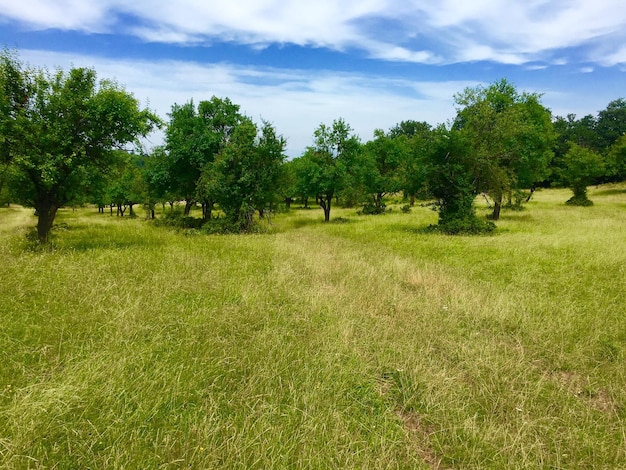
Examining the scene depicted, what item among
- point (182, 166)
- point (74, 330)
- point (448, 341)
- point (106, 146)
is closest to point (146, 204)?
point (182, 166)

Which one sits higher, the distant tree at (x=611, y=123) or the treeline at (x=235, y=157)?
the distant tree at (x=611, y=123)

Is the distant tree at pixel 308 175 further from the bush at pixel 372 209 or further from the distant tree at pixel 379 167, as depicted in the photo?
the bush at pixel 372 209

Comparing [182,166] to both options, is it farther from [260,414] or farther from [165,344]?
[260,414]

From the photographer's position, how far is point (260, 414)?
4.45 m

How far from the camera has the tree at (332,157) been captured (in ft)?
111

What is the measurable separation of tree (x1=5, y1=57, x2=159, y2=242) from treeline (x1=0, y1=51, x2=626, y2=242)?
51 mm

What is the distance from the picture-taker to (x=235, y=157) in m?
26.5

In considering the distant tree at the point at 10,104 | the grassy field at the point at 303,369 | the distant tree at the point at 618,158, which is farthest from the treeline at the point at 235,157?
the distant tree at the point at 618,158

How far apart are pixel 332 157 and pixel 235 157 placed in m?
12.4

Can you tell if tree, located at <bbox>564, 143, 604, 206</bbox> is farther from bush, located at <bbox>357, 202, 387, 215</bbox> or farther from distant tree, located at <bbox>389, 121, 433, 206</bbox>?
distant tree, located at <bbox>389, 121, 433, 206</bbox>

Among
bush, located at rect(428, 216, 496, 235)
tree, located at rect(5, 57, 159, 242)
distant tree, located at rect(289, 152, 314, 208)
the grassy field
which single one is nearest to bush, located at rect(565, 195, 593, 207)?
bush, located at rect(428, 216, 496, 235)

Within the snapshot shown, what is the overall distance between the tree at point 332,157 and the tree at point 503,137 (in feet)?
37.7

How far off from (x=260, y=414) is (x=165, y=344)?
8.39 feet

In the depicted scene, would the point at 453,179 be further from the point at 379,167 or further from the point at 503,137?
the point at 379,167
